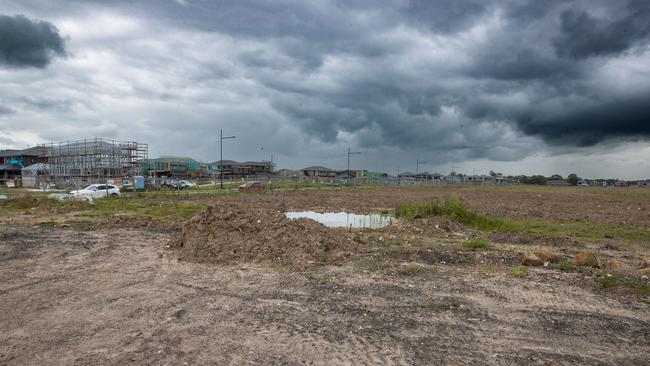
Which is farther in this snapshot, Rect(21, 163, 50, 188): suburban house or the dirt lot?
Rect(21, 163, 50, 188): suburban house

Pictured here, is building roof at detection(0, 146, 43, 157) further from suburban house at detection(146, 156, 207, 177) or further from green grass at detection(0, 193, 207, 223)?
green grass at detection(0, 193, 207, 223)

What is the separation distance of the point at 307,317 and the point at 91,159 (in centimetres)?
5965

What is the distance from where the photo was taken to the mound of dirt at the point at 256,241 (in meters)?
11.2

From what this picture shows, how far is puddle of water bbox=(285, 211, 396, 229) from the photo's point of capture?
20.4 metres

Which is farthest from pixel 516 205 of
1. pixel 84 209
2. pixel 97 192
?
pixel 97 192

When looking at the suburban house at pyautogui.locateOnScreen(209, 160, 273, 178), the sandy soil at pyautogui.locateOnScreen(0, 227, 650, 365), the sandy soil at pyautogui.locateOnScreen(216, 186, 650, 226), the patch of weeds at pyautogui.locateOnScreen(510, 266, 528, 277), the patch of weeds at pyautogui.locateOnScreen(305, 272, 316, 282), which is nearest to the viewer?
the sandy soil at pyautogui.locateOnScreen(0, 227, 650, 365)

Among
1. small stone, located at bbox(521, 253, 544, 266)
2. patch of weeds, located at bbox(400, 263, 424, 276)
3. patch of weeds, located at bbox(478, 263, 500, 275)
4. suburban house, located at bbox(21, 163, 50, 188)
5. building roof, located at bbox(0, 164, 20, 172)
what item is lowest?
patch of weeds, located at bbox(478, 263, 500, 275)

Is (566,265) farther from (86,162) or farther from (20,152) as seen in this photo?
(20,152)

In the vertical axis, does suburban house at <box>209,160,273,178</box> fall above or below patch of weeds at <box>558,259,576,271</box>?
above

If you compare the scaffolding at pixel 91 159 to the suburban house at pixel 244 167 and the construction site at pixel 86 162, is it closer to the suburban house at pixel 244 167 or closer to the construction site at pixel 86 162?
the construction site at pixel 86 162

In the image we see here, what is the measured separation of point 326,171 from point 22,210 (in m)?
130

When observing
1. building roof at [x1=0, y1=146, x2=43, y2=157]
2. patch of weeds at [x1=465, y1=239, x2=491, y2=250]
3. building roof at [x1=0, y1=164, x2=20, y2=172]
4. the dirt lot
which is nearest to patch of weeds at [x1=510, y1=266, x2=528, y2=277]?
the dirt lot

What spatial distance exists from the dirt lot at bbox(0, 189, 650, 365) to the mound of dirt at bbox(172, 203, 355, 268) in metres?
0.26

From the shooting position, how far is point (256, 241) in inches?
480
